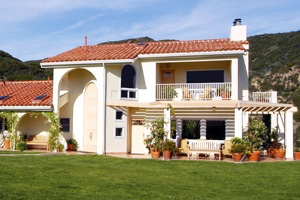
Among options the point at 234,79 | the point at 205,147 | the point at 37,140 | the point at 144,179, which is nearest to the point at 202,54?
the point at 234,79

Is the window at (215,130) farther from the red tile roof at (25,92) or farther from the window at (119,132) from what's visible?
the red tile roof at (25,92)

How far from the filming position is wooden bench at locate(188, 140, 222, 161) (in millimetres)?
20142

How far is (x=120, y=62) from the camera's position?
73.5ft

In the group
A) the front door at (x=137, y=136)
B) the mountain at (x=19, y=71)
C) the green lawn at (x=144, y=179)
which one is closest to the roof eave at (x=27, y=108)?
the front door at (x=137, y=136)

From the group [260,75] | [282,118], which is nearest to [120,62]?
[282,118]

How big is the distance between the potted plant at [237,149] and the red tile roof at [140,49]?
5329mm

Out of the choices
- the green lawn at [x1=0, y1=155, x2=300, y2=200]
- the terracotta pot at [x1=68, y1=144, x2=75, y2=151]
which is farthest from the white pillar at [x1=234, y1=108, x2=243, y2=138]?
the terracotta pot at [x1=68, y1=144, x2=75, y2=151]

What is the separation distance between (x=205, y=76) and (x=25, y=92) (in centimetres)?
1223

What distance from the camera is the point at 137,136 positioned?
24344mm

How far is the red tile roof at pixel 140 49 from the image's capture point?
22719 mm

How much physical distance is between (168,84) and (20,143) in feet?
31.6

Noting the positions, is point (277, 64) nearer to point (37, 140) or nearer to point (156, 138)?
point (156, 138)

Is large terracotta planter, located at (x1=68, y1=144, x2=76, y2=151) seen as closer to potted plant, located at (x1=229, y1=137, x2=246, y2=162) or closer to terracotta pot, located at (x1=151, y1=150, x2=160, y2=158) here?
terracotta pot, located at (x1=151, y1=150, x2=160, y2=158)

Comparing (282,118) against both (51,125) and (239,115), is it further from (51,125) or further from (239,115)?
(51,125)
